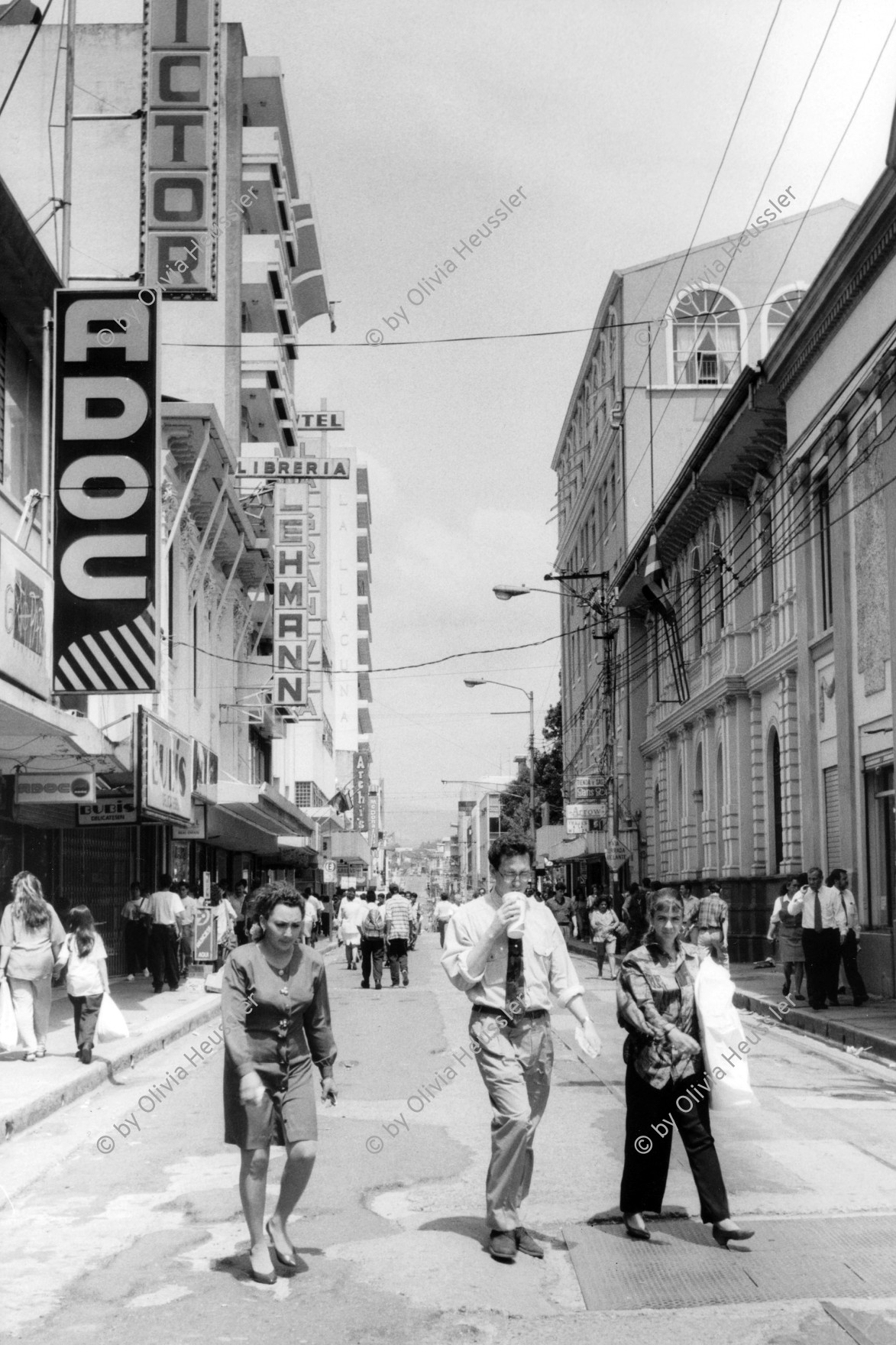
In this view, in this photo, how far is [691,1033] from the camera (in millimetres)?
7203

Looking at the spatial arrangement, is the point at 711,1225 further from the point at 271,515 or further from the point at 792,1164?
the point at 271,515

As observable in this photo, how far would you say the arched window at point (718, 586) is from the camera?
3322 cm

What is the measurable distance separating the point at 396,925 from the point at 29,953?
12176 mm

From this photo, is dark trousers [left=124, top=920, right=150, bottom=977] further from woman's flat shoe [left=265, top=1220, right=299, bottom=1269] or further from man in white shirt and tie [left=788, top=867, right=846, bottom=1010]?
woman's flat shoe [left=265, top=1220, right=299, bottom=1269]

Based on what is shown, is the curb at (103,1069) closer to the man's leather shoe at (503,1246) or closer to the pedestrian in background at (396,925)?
the pedestrian in background at (396,925)

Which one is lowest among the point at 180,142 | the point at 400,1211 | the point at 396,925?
the point at 400,1211

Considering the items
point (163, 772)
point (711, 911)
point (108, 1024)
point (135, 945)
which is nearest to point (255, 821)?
point (135, 945)

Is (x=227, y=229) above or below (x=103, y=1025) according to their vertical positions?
above

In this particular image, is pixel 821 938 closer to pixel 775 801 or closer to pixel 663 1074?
pixel 775 801

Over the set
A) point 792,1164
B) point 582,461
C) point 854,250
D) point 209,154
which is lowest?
point 792,1164

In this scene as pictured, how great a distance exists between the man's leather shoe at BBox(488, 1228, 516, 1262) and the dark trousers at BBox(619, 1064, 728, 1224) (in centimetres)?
75

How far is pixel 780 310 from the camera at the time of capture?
147 ft

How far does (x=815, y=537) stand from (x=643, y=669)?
18888 mm

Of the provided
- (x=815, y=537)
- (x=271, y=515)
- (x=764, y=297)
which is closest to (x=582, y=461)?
(x=764, y=297)
